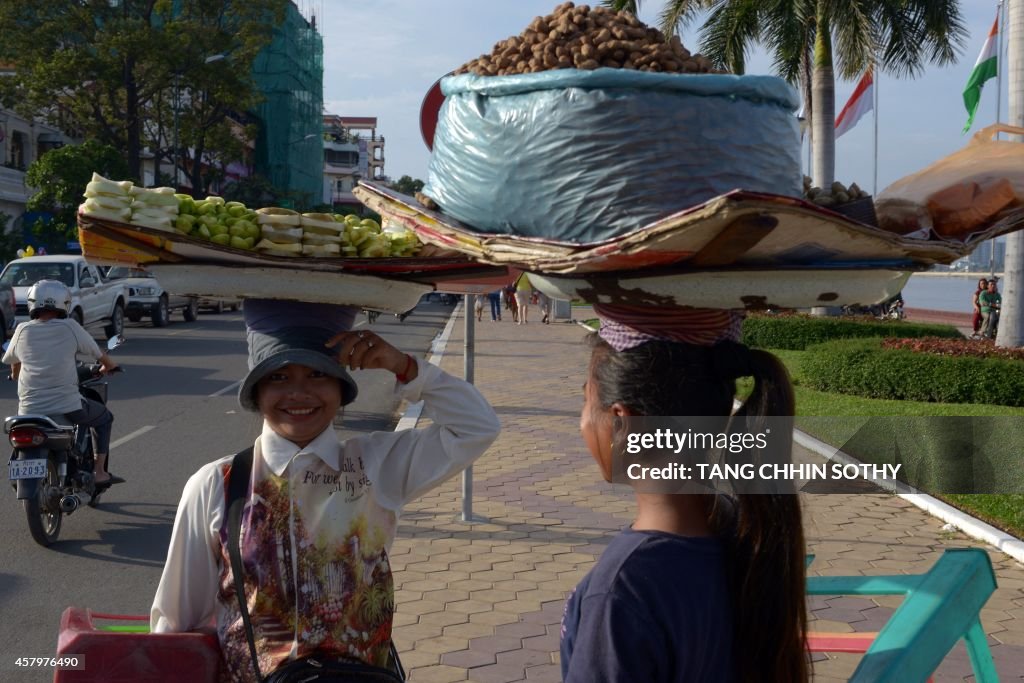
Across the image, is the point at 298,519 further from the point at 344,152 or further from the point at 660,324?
the point at 344,152

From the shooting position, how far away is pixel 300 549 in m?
2.27

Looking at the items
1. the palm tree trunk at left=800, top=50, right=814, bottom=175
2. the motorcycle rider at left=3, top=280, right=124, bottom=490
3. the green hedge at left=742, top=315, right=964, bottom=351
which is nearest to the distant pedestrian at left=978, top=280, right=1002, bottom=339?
the green hedge at left=742, top=315, right=964, bottom=351

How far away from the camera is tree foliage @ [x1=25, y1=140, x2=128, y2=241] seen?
29.6 m

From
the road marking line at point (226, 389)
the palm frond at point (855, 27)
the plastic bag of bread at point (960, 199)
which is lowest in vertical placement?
the road marking line at point (226, 389)

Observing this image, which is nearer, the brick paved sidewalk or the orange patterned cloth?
the orange patterned cloth

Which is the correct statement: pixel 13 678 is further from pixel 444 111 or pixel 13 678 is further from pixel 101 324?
pixel 101 324

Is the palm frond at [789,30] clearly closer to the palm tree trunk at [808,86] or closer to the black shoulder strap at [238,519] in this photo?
the palm tree trunk at [808,86]

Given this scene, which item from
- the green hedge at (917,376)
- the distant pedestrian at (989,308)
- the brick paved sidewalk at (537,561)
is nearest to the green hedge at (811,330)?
the green hedge at (917,376)

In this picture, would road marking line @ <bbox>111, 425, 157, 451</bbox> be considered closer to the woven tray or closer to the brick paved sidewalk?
the brick paved sidewalk

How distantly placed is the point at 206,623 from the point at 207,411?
984 centimetres

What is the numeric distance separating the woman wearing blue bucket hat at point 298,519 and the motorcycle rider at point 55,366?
16.4ft

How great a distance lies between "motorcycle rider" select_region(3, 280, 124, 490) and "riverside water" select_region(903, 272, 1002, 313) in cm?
534

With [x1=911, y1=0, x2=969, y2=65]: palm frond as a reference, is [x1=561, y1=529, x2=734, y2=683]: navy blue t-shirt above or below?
below

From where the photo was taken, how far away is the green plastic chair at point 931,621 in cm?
184
